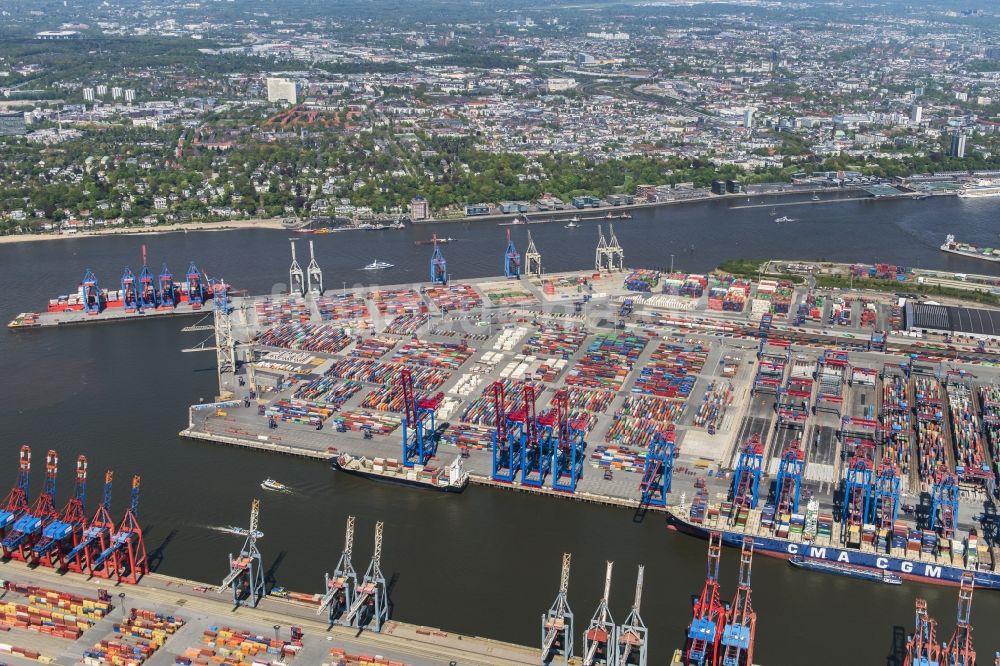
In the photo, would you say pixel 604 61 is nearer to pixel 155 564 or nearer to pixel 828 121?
pixel 828 121

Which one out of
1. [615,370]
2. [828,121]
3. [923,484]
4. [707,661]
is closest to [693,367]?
[615,370]

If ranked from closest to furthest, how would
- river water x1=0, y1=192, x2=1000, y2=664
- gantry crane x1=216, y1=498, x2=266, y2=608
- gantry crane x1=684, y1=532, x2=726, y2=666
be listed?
gantry crane x1=684, y1=532, x2=726, y2=666
gantry crane x1=216, y1=498, x2=266, y2=608
river water x1=0, y1=192, x2=1000, y2=664

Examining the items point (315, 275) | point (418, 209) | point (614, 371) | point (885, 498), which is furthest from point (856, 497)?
point (418, 209)

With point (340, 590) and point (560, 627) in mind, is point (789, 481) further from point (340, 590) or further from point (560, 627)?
point (340, 590)

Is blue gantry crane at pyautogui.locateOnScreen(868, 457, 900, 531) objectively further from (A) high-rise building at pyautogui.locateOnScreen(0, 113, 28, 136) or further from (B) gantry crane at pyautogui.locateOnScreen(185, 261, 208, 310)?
(A) high-rise building at pyautogui.locateOnScreen(0, 113, 28, 136)

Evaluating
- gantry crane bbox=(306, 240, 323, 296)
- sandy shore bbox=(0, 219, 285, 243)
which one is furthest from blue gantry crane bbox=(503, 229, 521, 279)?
sandy shore bbox=(0, 219, 285, 243)
